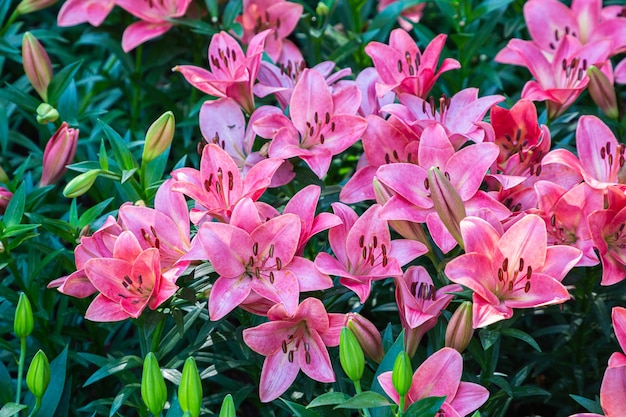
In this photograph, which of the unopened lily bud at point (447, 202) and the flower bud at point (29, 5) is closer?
the unopened lily bud at point (447, 202)

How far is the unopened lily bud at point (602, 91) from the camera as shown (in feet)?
5.41

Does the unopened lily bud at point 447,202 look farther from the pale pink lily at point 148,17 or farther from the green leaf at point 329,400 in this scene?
the pale pink lily at point 148,17

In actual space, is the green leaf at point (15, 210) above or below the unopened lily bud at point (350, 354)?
below

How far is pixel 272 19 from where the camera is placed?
1.97 m

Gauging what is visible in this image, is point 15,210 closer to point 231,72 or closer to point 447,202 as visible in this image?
point 231,72

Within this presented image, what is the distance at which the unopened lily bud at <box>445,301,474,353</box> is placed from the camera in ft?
3.98

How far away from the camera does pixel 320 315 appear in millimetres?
1238

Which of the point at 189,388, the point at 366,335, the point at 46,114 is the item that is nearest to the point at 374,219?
the point at 366,335

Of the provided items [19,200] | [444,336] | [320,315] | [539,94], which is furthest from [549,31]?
→ [19,200]

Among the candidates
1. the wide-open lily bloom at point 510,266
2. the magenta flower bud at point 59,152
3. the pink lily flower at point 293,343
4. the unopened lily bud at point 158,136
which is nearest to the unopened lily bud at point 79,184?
the unopened lily bud at point 158,136

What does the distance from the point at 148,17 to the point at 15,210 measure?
2.18ft

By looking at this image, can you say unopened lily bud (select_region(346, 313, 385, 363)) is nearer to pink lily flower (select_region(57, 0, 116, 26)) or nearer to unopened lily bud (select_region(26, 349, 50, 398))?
unopened lily bud (select_region(26, 349, 50, 398))

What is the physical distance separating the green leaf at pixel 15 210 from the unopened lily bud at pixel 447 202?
0.74 metres

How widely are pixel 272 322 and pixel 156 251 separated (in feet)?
0.68
